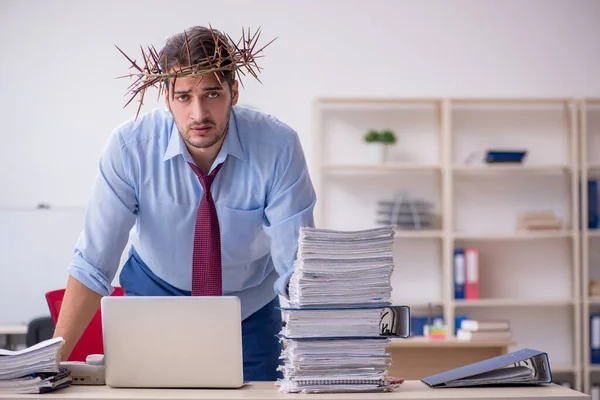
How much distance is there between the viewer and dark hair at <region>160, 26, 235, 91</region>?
1893 millimetres

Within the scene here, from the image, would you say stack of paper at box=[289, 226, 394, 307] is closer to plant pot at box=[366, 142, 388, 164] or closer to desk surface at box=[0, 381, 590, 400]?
desk surface at box=[0, 381, 590, 400]

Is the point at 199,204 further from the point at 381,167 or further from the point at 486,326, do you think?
the point at 381,167

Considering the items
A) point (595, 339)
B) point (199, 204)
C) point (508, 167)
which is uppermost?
point (508, 167)

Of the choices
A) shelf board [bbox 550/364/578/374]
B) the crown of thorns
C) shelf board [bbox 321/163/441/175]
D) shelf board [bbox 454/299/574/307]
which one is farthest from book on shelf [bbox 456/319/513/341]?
the crown of thorns

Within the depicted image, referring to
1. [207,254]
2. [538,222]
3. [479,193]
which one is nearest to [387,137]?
[479,193]

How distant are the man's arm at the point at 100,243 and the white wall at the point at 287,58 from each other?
10.2ft

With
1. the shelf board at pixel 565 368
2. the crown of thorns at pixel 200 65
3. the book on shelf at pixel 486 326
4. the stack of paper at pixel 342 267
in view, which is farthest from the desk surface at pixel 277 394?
the shelf board at pixel 565 368

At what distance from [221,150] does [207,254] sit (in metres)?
0.28

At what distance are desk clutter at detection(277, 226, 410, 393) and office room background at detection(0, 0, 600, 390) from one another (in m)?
3.41

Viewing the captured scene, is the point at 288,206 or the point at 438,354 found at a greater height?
the point at 288,206

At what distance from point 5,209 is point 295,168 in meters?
3.38

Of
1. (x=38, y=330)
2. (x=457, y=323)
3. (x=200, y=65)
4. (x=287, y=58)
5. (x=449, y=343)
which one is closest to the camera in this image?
(x=200, y=65)

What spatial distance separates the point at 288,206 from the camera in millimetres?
2057

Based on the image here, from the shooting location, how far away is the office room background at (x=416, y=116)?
5.12 metres
